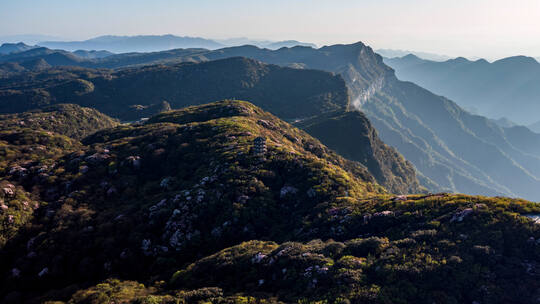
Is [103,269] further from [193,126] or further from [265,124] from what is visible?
[265,124]

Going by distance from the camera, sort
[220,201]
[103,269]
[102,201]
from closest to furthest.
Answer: [103,269] < [220,201] < [102,201]

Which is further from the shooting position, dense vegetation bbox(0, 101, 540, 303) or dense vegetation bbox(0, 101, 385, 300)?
dense vegetation bbox(0, 101, 385, 300)

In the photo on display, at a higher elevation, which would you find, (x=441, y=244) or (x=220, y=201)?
(x=441, y=244)

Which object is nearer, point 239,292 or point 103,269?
point 239,292

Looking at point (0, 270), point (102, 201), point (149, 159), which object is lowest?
point (0, 270)

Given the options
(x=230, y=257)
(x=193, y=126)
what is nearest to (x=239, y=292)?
(x=230, y=257)

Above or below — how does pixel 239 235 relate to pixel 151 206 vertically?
below

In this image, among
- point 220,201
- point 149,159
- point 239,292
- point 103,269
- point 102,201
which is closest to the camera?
point 239,292

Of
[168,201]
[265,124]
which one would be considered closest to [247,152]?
[168,201]

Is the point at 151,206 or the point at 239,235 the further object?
the point at 151,206

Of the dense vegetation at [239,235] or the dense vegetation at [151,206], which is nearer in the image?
the dense vegetation at [239,235]
